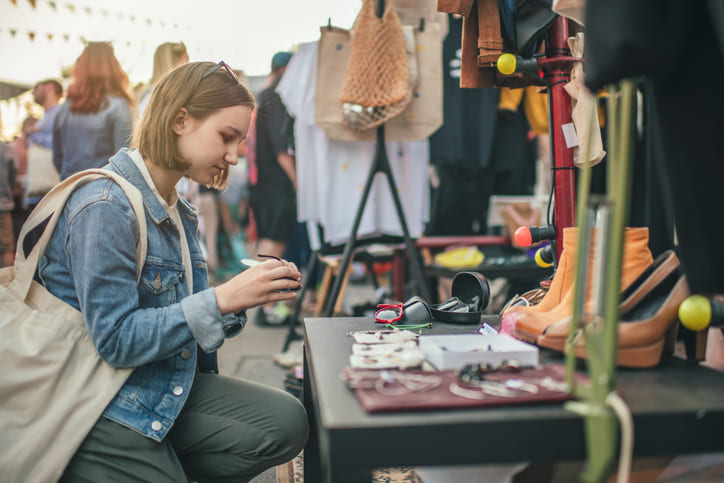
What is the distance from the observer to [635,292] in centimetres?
94

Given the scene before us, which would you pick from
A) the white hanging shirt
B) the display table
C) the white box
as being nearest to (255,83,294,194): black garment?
the white hanging shirt

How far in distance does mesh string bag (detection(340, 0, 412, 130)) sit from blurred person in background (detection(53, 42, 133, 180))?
4.81 ft

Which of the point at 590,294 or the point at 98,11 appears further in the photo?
the point at 98,11

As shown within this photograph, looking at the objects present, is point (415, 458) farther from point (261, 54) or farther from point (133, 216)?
point (261, 54)

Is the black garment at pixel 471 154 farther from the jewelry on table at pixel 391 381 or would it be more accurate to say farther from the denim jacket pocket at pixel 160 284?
the jewelry on table at pixel 391 381

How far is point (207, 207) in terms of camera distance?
635 centimetres

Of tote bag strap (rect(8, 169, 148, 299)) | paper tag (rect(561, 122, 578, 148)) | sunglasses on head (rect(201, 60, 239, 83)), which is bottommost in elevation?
tote bag strap (rect(8, 169, 148, 299))

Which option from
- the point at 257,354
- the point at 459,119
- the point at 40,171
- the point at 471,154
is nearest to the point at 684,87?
the point at 459,119

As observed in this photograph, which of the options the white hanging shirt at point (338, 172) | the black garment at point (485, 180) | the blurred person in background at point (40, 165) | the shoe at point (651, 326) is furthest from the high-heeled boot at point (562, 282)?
the blurred person in background at point (40, 165)

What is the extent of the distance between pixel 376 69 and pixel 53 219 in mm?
1516

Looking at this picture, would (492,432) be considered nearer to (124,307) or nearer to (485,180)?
(124,307)

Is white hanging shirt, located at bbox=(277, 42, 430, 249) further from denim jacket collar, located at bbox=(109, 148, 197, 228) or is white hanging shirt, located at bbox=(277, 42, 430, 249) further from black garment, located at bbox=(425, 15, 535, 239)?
denim jacket collar, located at bbox=(109, 148, 197, 228)

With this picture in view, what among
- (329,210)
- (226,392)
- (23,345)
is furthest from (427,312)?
(329,210)

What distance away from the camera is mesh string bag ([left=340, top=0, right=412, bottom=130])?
226cm
